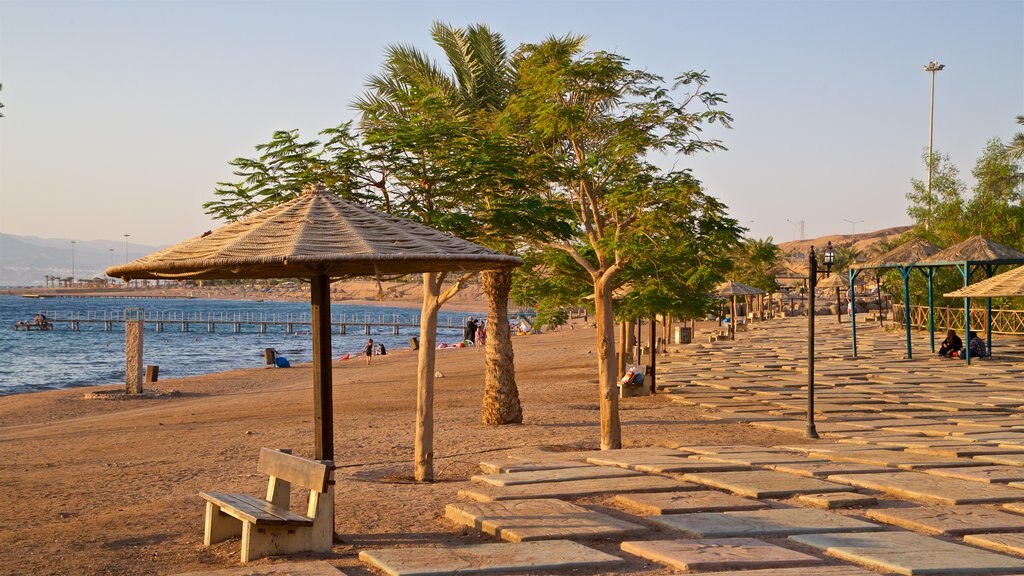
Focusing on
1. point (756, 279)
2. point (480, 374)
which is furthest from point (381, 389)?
point (756, 279)

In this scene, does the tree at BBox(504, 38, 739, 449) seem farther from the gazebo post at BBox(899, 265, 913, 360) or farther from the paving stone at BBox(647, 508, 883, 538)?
the gazebo post at BBox(899, 265, 913, 360)

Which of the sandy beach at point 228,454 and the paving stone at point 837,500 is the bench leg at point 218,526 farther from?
the paving stone at point 837,500

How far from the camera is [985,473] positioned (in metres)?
8.30

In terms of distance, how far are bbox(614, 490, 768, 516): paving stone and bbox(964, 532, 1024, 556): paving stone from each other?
1.42 meters

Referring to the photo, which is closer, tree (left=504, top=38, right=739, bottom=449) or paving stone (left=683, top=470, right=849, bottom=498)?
paving stone (left=683, top=470, right=849, bottom=498)

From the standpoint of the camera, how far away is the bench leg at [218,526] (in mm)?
7016

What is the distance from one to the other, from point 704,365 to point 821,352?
5.35 m

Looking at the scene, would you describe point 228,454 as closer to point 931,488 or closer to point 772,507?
point 772,507

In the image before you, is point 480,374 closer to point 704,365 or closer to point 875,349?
point 704,365

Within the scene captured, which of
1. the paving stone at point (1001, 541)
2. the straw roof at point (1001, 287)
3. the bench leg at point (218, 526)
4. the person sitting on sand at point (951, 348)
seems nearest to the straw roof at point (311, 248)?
the bench leg at point (218, 526)

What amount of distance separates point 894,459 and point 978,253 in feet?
60.4

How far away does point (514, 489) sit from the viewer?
769cm

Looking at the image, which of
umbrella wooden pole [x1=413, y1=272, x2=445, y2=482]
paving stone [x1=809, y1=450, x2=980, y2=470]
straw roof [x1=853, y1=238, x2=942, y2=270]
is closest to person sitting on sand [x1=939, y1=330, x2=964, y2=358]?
straw roof [x1=853, y1=238, x2=942, y2=270]

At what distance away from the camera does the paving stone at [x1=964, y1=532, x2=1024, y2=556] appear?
5.70 meters
